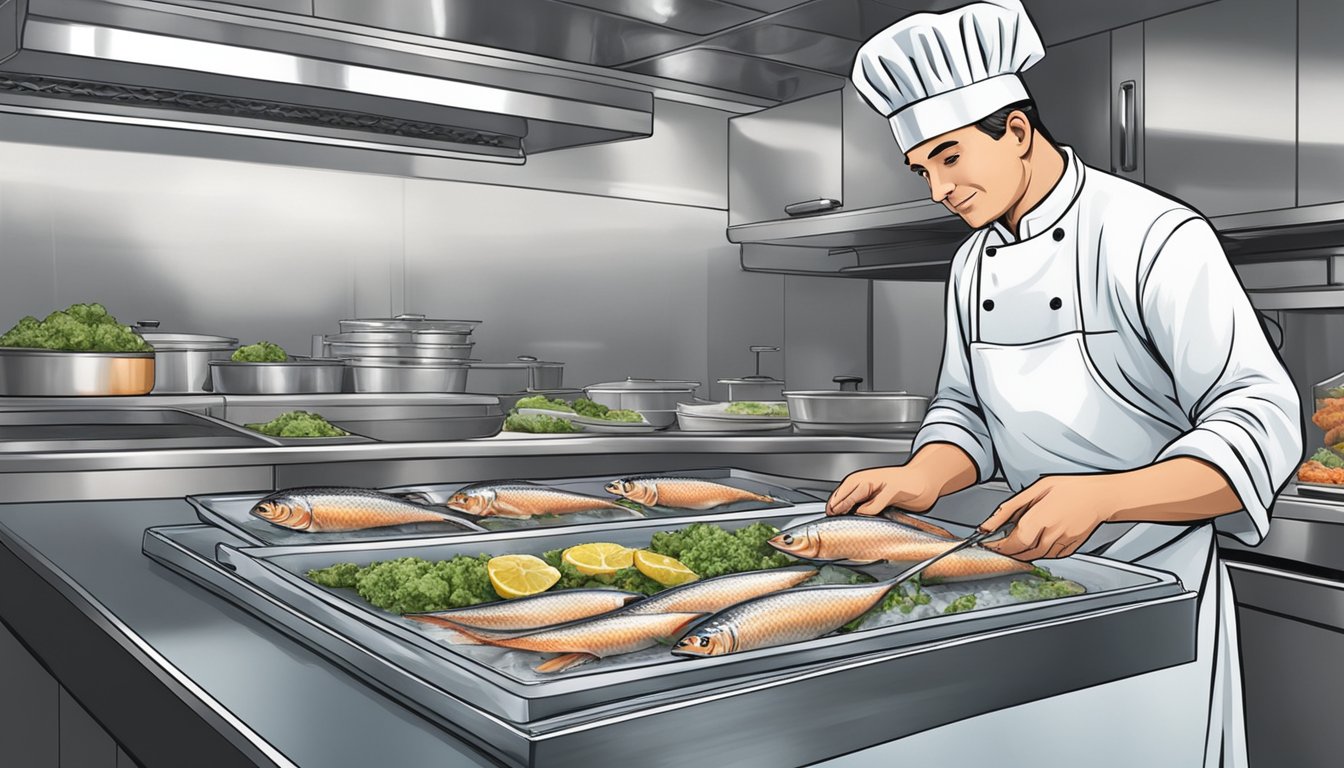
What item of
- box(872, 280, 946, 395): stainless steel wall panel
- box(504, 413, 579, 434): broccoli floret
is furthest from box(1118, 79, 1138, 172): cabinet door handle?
box(504, 413, 579, 434): broccoli floret

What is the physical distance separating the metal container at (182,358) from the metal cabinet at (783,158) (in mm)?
1929

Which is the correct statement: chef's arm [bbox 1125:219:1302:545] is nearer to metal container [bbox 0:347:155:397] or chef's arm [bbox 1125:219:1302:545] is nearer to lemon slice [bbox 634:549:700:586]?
lemon slice [bbox 634:549:700:586]

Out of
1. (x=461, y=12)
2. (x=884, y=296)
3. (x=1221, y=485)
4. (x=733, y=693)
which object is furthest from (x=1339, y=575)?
(x=461, y=12)

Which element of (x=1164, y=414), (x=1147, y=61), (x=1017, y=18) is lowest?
(x=1164, y=414)

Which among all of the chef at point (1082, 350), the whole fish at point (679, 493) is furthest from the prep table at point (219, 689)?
the whole fish at point (679, 493)

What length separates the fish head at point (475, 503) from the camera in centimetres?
119

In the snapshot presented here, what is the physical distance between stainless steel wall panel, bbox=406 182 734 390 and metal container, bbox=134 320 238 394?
33.2 inches

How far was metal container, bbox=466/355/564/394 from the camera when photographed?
3.65m

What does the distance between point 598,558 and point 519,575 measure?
0.10m

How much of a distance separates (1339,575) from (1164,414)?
999 mm

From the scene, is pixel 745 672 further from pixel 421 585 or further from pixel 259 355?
pixel 259 355

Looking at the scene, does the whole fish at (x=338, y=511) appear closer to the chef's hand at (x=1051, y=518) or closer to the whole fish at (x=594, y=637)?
the whole fish at (x=594, y=637)

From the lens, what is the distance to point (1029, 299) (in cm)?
139

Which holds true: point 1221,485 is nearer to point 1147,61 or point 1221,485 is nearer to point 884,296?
point 1147,61
